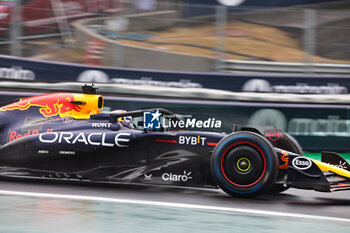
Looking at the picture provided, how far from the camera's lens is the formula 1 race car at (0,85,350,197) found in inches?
201

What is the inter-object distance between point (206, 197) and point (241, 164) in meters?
0.52

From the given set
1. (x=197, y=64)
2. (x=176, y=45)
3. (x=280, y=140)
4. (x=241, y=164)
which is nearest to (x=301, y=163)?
(x=241, y=164)

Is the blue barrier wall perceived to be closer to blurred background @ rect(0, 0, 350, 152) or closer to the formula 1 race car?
blurred background @ rect(0, 0, 350, 152)

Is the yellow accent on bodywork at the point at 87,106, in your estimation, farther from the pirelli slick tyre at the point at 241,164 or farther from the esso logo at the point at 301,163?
the esso logo at the point at 301,163

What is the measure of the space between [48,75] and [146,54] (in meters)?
2.47

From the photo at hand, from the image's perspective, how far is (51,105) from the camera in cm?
599

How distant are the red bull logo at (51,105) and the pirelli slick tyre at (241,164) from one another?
1.79m

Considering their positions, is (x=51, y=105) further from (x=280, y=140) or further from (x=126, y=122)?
(x=280, y=140)

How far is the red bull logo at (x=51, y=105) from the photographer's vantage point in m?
5.93

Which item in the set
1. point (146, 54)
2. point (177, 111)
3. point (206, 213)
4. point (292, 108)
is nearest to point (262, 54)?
point (146, 54)

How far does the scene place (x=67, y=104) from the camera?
19.6ft

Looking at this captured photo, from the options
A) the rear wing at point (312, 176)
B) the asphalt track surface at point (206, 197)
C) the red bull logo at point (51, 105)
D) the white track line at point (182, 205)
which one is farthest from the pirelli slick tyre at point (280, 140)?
the red bull logo at point (51, 105)

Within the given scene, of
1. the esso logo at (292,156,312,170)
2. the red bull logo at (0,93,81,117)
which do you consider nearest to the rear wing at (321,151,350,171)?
the esso logo at (292,156,312,170)

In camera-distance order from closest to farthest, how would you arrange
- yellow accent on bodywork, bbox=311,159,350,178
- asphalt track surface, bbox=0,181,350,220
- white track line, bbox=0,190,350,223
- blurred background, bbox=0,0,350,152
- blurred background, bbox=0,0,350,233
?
white track line, bbox=0,190,350,223
asphalt track surface, bbox=0,181,350,220
yellow accent on bodywork, bbox=311,159,350,178
blurred background, bbox=0,0,350,233
blurred background, bbox=0,0,350,152
